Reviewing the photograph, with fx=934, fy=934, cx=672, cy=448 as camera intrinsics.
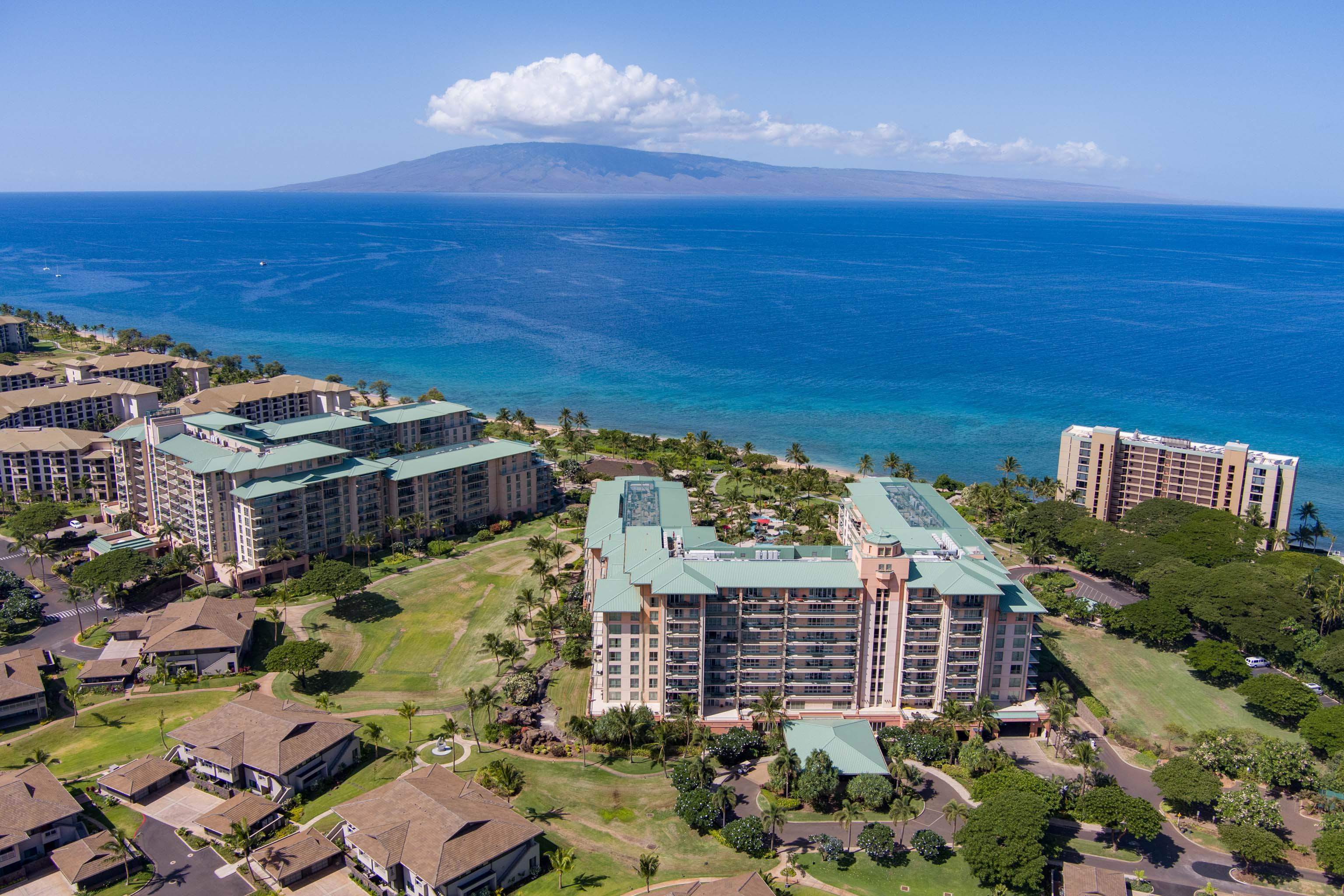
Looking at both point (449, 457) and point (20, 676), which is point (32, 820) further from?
point (449, 457)

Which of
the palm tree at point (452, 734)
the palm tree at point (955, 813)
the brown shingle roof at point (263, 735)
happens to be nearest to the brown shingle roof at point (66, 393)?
the brown shingle roof at point (263, 735)

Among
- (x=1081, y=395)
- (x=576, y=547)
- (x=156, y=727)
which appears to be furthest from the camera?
(x=1081, y=395)

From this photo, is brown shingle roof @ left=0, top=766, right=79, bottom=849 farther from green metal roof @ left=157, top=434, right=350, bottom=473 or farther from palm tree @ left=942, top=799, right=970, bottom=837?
palm tree @ left=942, top=799, right=970, bottom=837

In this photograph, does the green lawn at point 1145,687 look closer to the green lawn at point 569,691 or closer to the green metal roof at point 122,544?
the green lawn at point 569,691

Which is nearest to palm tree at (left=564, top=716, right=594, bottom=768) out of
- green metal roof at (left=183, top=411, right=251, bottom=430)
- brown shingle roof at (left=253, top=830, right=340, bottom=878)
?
brown shingle roof at (left=253, top=830, right=340, bottom=878)

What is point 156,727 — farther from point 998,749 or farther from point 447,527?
point 998,749

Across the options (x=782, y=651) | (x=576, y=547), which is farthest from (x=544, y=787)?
(x=576, y=547)
